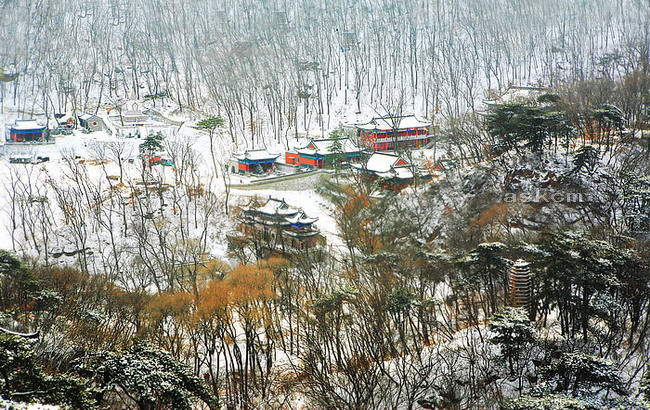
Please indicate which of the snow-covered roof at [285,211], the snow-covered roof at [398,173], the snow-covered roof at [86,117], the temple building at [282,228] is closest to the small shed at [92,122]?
the snow-covered roof at [86,117]

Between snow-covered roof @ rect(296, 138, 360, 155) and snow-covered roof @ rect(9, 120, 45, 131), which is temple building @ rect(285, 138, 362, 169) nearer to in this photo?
snow-covered roof @ rect(296, 138, 360, 155)

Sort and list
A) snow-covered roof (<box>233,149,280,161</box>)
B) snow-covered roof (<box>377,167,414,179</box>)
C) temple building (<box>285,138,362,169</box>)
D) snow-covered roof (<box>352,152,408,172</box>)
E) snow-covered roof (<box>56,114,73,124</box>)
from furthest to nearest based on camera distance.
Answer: snow-covered roof (<box>56,114,73,124</box>) → temple building (<box>285,138,362,169</box>) → snow-covered roof (<box>233,149,280,161</box>) → snow-covered roof (<box>352,152,408,172</box>) → snow-covered roof (<box>377,167,414,179</box>)

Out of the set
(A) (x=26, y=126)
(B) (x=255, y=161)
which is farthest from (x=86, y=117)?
(B) (x=255, y=161)

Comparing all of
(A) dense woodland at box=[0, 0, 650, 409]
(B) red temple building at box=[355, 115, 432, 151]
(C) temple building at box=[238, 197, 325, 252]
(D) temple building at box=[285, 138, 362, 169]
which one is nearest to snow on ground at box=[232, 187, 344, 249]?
(A) dense woodland at box=[0, 0, 650, 409]

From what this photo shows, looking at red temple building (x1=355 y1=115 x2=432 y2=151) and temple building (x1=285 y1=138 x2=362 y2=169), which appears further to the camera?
red temple building (x1=355 y1=115 x2=432 y2=151)

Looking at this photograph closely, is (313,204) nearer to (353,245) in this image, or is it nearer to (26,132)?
(353,245)
